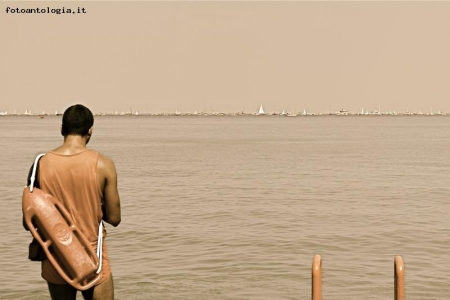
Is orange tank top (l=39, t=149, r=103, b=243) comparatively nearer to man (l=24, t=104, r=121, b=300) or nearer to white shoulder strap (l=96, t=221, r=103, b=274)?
man (l=24, t=104, r=121, b=300)

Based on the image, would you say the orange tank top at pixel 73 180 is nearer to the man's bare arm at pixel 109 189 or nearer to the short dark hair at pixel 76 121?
the man's bare arm at pixel 109 189

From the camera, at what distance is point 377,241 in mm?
20750

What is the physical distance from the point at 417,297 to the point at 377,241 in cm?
654

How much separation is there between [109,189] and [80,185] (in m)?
0.22

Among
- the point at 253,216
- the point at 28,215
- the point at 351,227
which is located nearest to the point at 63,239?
the point at 28,215

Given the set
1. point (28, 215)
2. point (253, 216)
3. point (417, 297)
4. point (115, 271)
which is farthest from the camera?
point (253, 216)

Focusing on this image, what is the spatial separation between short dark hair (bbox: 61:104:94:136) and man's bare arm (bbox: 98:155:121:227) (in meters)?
0.28

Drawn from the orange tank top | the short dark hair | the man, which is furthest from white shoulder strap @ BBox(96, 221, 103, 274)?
the short dark hair

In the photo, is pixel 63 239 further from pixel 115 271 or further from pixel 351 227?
pixel 351 227

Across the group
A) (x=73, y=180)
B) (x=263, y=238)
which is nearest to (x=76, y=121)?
(x=73, y=180)

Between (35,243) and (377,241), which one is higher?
(35,243)

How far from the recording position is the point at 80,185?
18.0 ft

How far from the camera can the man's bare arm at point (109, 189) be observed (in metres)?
5.51

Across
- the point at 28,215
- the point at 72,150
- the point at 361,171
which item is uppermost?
the point at 72,150
